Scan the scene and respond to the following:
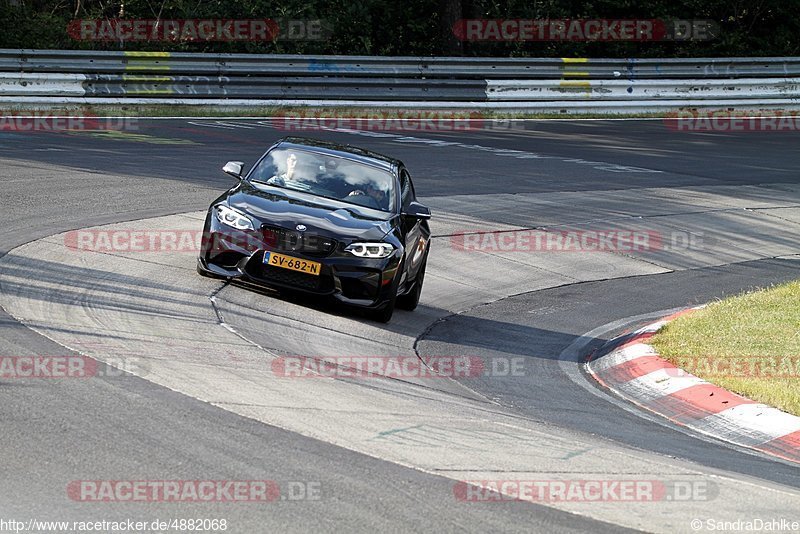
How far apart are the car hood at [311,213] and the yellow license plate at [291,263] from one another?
0.28 metres

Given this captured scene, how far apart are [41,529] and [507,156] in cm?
1700

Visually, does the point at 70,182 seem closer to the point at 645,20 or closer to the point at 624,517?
the point at 624,517

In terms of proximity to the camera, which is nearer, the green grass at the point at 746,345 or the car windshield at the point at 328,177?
the green grass at the point at 746,345

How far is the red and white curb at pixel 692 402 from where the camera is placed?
804 cm

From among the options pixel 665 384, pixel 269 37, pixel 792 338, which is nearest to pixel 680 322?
pixel 792 338

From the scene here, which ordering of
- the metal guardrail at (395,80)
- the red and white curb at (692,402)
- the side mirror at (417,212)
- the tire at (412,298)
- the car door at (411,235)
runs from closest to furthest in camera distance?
the red and white curb at (692,402) → the car door at (411,235) → the side mirror at (417,212) → the tire at (412,298) → the metal guardrail at (395,80)

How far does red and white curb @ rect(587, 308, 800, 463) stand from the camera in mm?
8039

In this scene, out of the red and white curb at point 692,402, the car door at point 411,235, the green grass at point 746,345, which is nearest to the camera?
the red and white curb at point 692,402

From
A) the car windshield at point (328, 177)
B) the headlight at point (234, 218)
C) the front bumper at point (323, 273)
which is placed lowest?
the front bumper at point (323, 273)

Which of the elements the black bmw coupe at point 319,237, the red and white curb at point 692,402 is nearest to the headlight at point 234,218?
the black bmw coupe at point 319,237

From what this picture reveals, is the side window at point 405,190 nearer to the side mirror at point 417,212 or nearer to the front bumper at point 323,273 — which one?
the side mirror at point 417,212

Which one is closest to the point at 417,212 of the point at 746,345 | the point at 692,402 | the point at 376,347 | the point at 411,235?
the point at 411,235

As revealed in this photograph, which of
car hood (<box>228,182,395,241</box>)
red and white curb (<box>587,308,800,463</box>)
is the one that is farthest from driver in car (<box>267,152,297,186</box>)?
red and white curb (<box>587,308,800,463</box>)

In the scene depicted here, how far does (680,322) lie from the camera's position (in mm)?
11328
